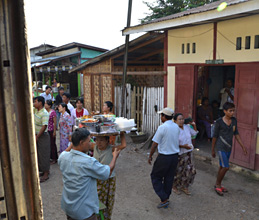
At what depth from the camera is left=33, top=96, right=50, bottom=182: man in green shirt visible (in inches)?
217

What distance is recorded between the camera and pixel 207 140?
8.32 metres

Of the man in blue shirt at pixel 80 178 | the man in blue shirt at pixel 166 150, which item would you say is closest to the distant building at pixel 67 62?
the man in blue shirt at pixel 166 150

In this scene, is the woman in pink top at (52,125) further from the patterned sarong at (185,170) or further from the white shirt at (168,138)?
the patterned sarong at (185,170)

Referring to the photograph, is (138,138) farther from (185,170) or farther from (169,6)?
(169,6)

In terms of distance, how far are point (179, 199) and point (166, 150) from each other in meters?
1.22

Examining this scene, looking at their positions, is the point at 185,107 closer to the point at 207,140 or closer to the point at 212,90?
the point at 207,140

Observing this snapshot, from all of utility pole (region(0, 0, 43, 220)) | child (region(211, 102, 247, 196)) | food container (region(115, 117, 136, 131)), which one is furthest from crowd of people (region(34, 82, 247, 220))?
utility pole (region(0, 0, 43, 220))

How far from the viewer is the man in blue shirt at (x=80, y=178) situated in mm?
2611

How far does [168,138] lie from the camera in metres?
4.39

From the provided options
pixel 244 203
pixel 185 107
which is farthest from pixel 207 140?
pixel 244 203

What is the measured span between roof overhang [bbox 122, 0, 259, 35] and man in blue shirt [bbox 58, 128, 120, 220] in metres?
3.86

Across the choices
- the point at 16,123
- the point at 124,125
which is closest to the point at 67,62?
the point at 124,125

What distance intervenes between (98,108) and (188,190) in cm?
657

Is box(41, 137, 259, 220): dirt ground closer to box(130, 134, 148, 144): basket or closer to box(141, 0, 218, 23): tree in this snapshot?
box(130, 134, 148, 144): basket
